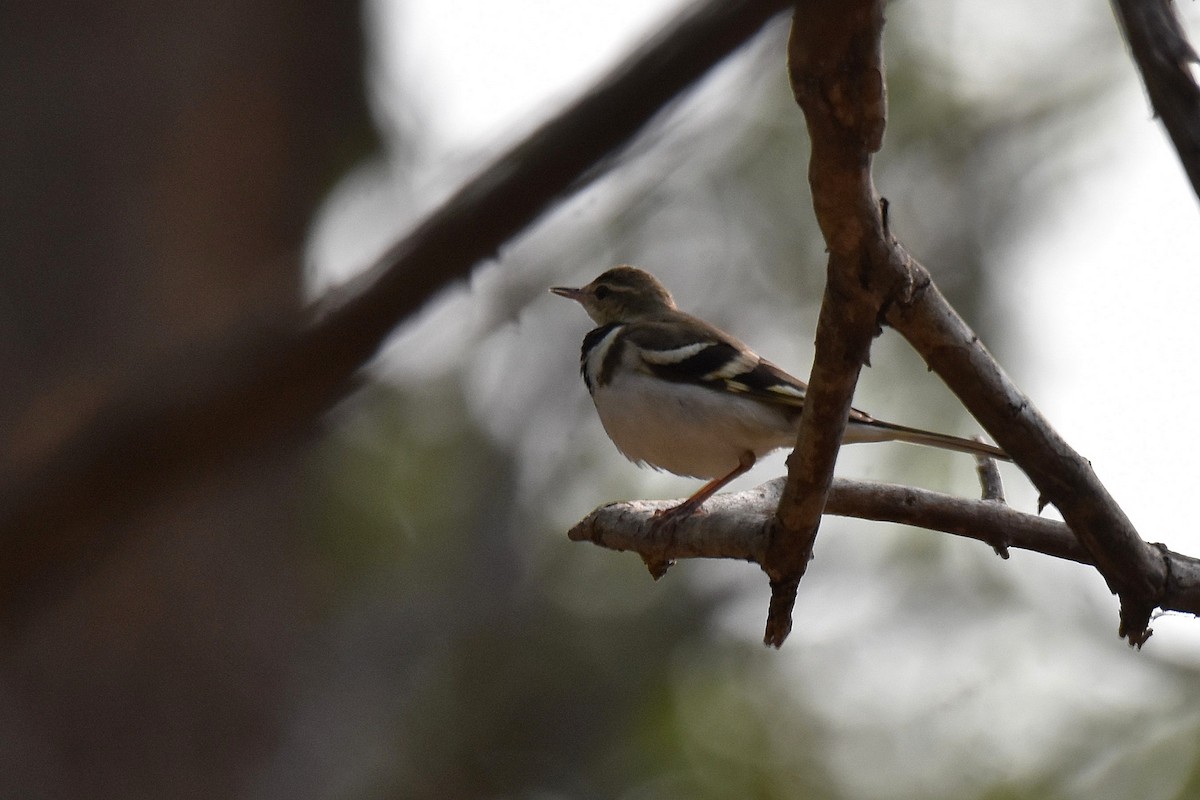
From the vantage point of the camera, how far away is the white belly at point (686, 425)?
6.17 meters

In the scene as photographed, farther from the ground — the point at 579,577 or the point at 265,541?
the point at 579,577

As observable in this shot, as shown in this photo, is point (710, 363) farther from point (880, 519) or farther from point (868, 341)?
point (868, 341)

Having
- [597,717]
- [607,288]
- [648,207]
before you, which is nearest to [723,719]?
[597,717]

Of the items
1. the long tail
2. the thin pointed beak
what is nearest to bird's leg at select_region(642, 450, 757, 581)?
the long tail

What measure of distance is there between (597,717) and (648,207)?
25.4 ft

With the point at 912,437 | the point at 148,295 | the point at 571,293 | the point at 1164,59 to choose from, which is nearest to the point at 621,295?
the point at 571,293

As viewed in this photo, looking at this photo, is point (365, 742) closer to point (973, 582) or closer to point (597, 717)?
point (597, 717)

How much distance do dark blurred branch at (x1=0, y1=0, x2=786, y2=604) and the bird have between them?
4.47 metres

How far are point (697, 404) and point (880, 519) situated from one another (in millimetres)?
1298

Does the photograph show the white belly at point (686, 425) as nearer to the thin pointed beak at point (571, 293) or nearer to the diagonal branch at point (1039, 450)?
the thin pointed beak at point (571, 293)

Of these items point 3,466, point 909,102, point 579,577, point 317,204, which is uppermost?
point 909,102

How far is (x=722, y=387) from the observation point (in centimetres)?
629

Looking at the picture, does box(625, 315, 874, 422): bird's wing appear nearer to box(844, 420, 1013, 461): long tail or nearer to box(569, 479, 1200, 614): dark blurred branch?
box(844, 420, 1013, 461): long tail

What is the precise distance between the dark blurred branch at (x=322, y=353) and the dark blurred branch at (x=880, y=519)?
3194 mm
